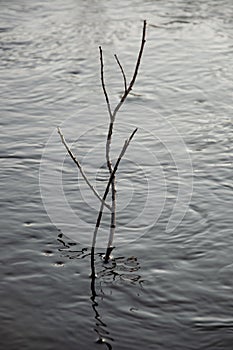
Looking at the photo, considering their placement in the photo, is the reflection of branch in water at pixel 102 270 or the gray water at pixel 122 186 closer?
the gray water at pixel 122 186

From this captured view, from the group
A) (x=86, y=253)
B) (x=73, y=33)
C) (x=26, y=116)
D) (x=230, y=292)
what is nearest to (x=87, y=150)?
(x=26, y=116)

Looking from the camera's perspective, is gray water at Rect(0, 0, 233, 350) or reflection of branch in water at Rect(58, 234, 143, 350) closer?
gray water at Rect(0, 0, 233, 350)

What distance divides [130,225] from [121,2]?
13.9ft

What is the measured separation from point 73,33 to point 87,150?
2.32 metres

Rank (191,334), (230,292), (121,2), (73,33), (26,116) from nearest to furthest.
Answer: (191,334)
(230,292)
(26,116)
(73,33)
(121,2)

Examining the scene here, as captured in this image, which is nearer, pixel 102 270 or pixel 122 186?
pixel 102 270

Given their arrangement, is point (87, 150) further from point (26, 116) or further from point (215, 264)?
point (215, 264)

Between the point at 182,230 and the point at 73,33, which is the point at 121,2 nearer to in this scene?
the point at 73,33

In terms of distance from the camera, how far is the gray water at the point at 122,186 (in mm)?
2572

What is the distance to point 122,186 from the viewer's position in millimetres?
3629

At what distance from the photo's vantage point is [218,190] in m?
3.56

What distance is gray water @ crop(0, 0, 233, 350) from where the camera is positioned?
257cm

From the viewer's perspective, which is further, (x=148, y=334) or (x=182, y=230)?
(x=182, y=230)

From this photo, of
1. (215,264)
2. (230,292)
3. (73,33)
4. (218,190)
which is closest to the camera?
(230,292)
